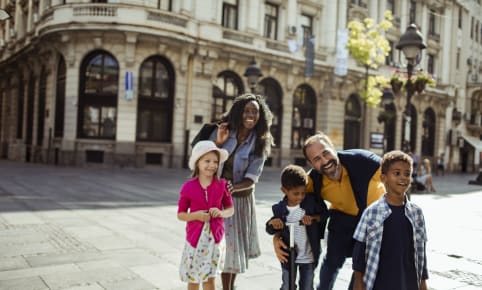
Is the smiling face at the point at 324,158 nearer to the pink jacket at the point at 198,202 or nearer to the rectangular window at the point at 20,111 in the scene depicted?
the pink jacket at the point at 198,202

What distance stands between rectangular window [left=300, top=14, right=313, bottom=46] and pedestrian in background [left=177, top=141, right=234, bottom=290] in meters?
24.6

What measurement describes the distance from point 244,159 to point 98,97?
18112 millimetres

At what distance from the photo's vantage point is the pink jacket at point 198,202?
10.1 feet

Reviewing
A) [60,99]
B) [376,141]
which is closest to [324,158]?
[376,141]

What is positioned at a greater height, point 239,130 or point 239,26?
point 239,26

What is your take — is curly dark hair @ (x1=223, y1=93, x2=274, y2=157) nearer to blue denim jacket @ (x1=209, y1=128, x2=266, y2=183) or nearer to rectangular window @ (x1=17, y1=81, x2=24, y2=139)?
blue denim jacket @ (x1=209, y1=128, x2=266, y2=183)

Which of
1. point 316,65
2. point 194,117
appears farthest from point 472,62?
point 194,117

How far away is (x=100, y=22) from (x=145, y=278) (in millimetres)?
17221

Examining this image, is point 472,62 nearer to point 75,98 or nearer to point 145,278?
point 75,98

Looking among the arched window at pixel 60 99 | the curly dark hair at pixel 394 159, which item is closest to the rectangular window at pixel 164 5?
the arched window at pixel 60 99

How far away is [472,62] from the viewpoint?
39.2 meters

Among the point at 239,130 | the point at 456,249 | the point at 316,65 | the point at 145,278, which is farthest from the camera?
the point at 316,65

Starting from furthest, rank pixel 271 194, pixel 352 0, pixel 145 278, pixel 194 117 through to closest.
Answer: pixel 352 0 → pixel 194 117 → pixel 271 194 → pixel 145 278

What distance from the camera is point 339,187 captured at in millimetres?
3080
